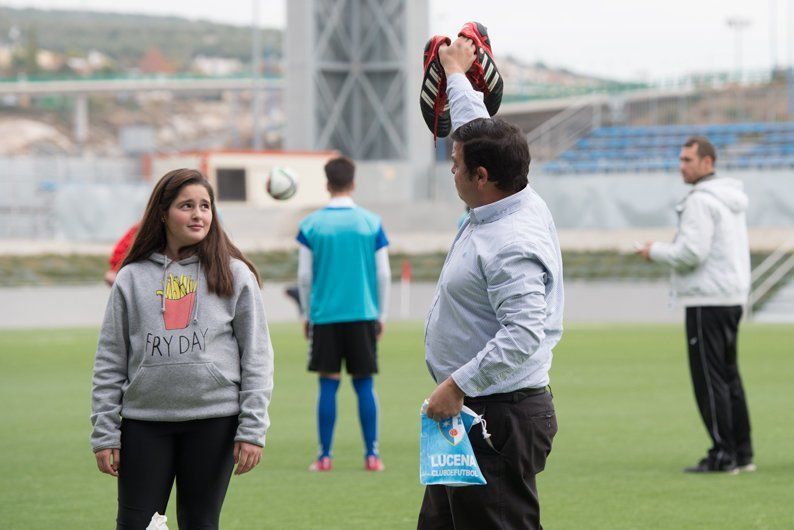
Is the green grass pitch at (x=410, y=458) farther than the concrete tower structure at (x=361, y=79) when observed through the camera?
No

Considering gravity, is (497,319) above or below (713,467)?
above

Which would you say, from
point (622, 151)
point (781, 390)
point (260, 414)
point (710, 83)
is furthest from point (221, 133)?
point (260, 414)

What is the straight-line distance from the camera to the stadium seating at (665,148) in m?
40.7

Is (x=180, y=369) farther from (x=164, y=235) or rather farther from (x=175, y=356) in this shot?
(x=164, y=235)

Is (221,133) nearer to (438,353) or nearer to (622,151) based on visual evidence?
(622,151)

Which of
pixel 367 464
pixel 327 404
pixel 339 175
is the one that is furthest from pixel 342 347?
pixel 339 175

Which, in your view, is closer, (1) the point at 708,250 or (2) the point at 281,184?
(1) the point at 708,250

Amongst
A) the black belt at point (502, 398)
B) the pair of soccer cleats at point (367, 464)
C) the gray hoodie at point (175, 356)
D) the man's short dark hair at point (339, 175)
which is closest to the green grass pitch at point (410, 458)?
the pair of soccer cleats at point (367, 464)

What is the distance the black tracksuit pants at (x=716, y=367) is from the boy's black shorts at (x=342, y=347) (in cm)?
213

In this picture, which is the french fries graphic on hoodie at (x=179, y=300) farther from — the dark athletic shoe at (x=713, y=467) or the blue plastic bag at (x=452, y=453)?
the dark athletic shoe at (x=713, y=467)

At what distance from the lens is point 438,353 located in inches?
186

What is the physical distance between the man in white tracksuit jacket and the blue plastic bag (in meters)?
4.55

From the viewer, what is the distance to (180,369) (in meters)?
4.87

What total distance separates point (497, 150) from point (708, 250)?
471 cm
